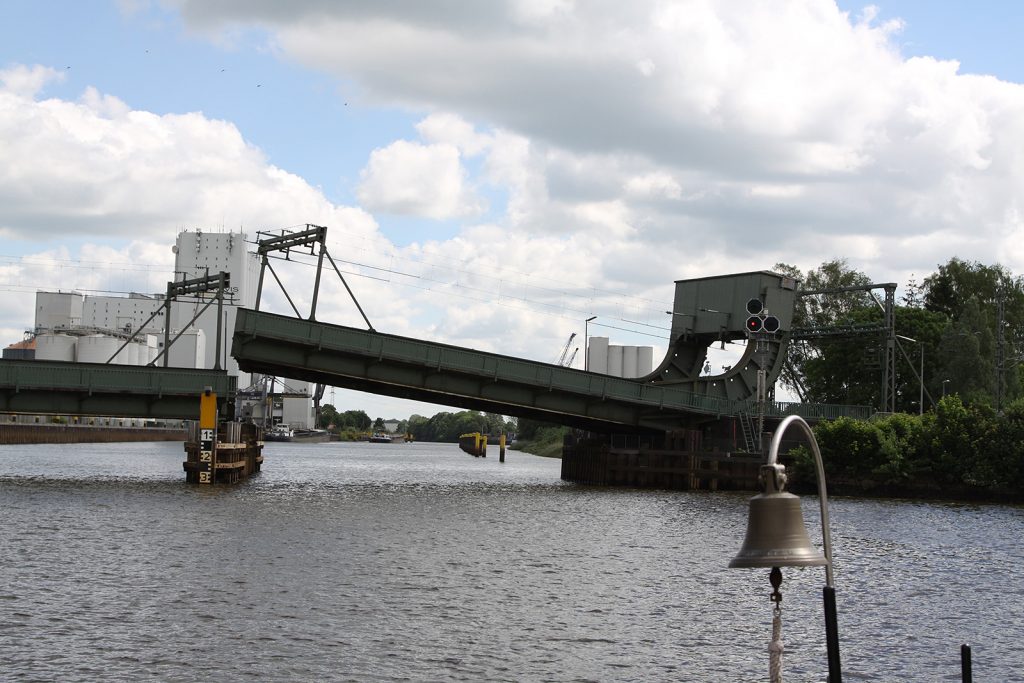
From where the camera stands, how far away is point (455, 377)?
163 ft

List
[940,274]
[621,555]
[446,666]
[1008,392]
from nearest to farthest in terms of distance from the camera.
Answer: [446,666], [621,555], [1008,392], [940,274]

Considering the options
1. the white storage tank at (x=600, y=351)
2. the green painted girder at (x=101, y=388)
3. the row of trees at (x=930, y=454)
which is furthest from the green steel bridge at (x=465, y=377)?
the white storage tank at (x=600, y=351)

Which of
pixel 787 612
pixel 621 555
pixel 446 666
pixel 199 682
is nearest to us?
pixel 199 682

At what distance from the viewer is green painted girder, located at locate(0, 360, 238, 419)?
157ft

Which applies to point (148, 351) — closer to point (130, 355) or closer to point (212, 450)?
point (130, 355)

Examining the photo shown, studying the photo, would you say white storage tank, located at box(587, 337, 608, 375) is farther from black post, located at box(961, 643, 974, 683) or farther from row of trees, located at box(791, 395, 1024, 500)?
black post, located at box(961, 643, 974, 683)

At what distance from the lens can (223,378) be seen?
1973 inches

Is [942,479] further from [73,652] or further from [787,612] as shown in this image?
[73,652]

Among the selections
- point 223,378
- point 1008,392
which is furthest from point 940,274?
point 223,378

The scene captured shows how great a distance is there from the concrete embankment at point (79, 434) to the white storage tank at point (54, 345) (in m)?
12.1

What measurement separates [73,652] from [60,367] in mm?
35026

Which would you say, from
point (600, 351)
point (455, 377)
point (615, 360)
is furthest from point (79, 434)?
point (455, 377)

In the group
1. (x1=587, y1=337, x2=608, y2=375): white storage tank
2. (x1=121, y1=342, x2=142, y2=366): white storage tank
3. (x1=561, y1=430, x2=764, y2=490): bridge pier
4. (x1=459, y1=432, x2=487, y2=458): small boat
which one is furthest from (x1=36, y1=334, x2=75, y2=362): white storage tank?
(x1=561, y1=430, x2=764, y2=490): bridge pier

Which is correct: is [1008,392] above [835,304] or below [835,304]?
below
